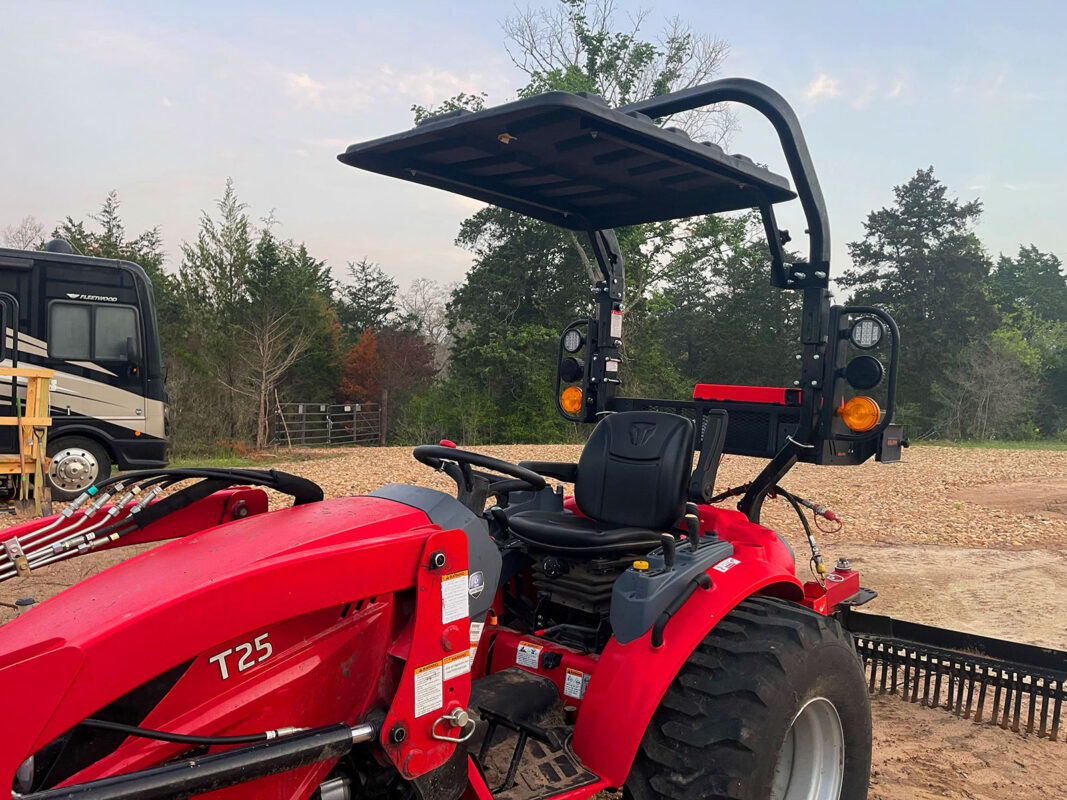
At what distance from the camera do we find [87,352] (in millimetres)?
9859

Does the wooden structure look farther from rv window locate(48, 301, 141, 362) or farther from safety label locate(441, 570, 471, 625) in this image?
safety label locate(441, 570, 471, 625)

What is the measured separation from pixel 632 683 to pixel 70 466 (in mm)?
9540

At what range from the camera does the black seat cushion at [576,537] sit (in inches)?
102

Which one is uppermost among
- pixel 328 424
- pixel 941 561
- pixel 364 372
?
pixel 364 372

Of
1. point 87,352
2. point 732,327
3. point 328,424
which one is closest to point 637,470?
point 87,352

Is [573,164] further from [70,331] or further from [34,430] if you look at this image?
[70,331]

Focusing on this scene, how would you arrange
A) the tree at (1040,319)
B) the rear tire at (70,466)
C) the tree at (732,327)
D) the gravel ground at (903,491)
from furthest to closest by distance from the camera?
the tree at (1040,319) < the tree at (732,327) < the rear tire at (70,466) < the gravel ground at (903,491)

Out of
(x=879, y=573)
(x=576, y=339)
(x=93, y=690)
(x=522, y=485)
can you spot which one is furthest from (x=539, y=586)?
(x=879, y=573)

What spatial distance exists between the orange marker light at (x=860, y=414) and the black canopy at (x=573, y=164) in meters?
0.78

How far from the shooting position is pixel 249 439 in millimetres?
21062

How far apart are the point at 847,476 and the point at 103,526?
45.2ft

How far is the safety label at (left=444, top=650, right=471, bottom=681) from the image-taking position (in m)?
1.83

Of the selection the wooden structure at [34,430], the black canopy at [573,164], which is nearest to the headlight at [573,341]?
the black canopy at [573,164]

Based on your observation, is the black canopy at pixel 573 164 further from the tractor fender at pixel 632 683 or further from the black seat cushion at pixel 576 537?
the tractor fender at pixel 632 683
